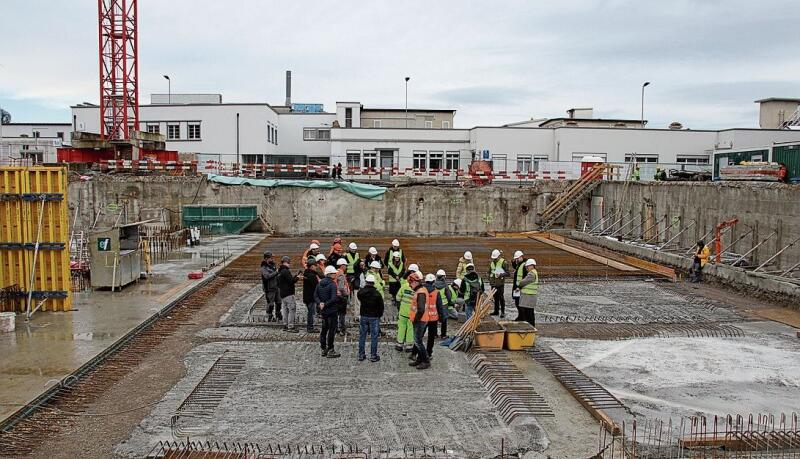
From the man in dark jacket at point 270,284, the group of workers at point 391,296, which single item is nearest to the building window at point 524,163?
the group of workers at point 391,296

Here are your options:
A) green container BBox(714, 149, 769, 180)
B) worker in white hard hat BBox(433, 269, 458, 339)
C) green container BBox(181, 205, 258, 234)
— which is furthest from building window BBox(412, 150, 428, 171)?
worker in white hard hat BBox(433, 269, 458, 339)

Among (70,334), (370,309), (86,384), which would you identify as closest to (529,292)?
(370,309)

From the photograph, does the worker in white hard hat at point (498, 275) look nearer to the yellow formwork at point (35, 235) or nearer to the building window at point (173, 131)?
the yellow formwork at point (35, 235)

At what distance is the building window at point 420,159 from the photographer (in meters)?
44.8

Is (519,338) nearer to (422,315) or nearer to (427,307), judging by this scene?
(427,307)

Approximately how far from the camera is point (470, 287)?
44.4 feet

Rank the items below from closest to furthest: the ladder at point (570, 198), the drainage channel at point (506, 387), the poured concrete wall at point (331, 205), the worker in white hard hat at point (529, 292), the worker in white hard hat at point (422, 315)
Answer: the drainage channel at point (506, 387), the worker in white hard hat at point (422, 315), the worker in white hard hat at point (529, 292), the poured concrete wall at point (331, 205), the ladder at point (570, 198)

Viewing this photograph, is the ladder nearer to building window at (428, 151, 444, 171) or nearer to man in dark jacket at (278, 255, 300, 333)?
building window at (428, 151, 444, 171)

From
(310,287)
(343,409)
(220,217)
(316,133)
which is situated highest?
(316,133)

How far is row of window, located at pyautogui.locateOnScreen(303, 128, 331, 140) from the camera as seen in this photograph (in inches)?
1932

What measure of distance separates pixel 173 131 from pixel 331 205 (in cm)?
1716

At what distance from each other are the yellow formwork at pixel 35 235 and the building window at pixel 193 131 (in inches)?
1249

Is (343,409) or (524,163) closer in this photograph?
(343,409)

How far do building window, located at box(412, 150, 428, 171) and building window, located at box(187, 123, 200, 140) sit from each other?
14.8m
